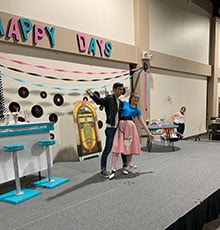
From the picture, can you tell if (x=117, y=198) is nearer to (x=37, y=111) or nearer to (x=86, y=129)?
(x=86, y=129)

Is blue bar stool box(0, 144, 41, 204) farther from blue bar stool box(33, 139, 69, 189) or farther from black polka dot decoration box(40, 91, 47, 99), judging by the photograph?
black polka dot decoration box(40, 91, 47, 99)

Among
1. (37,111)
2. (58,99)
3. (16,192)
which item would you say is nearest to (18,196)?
(16,192)

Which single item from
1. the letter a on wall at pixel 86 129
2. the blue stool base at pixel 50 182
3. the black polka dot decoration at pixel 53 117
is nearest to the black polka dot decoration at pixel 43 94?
the black polka dot decoration at pixel 53 117

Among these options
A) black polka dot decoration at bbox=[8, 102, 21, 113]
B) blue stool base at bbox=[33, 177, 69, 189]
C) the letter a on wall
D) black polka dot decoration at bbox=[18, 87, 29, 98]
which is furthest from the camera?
the letter a on wall

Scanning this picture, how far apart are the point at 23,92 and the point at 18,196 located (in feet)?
6.28

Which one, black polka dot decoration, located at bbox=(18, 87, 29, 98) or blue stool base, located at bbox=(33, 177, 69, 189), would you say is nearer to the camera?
blue stool base, located at bbox=(33, 177, 69, 189)

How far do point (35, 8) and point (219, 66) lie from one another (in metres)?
8.35

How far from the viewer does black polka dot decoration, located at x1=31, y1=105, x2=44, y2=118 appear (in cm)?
398

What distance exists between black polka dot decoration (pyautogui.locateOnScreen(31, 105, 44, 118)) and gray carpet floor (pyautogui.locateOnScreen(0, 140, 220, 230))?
102 cm

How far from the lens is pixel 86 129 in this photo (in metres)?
4.37

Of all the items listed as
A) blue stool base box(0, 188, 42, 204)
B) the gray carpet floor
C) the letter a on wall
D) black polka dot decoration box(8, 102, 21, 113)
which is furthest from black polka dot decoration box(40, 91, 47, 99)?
blue stool base box(0, 188, 42, 204)

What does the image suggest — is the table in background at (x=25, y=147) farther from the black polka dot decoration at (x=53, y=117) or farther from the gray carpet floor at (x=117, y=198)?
the black polka dot decoration at (x=53, y=117)

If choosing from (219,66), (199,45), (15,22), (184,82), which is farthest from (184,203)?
(219,66)

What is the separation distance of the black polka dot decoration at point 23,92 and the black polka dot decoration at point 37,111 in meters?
0.27
